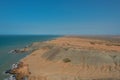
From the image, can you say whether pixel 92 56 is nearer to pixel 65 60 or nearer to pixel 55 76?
pixel 65 60

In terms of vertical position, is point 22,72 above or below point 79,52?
below

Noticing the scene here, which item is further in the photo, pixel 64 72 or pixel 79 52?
pixel 79 52

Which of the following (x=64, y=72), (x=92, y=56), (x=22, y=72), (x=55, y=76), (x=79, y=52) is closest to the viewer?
(x=55, y=76)

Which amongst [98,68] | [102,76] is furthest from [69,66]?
[102,76]

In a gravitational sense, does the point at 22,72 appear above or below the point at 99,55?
below

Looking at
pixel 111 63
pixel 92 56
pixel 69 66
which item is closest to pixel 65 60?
pixel 69 66

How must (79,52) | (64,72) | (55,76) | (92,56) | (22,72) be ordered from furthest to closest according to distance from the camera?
1. (79,52)
2. (92,56)
3. (22,72)
4. (64,72)
5. (55,76)

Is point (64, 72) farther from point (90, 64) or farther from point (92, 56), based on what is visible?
point (92, 56)

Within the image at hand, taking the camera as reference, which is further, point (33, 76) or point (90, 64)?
point (90, 64)
